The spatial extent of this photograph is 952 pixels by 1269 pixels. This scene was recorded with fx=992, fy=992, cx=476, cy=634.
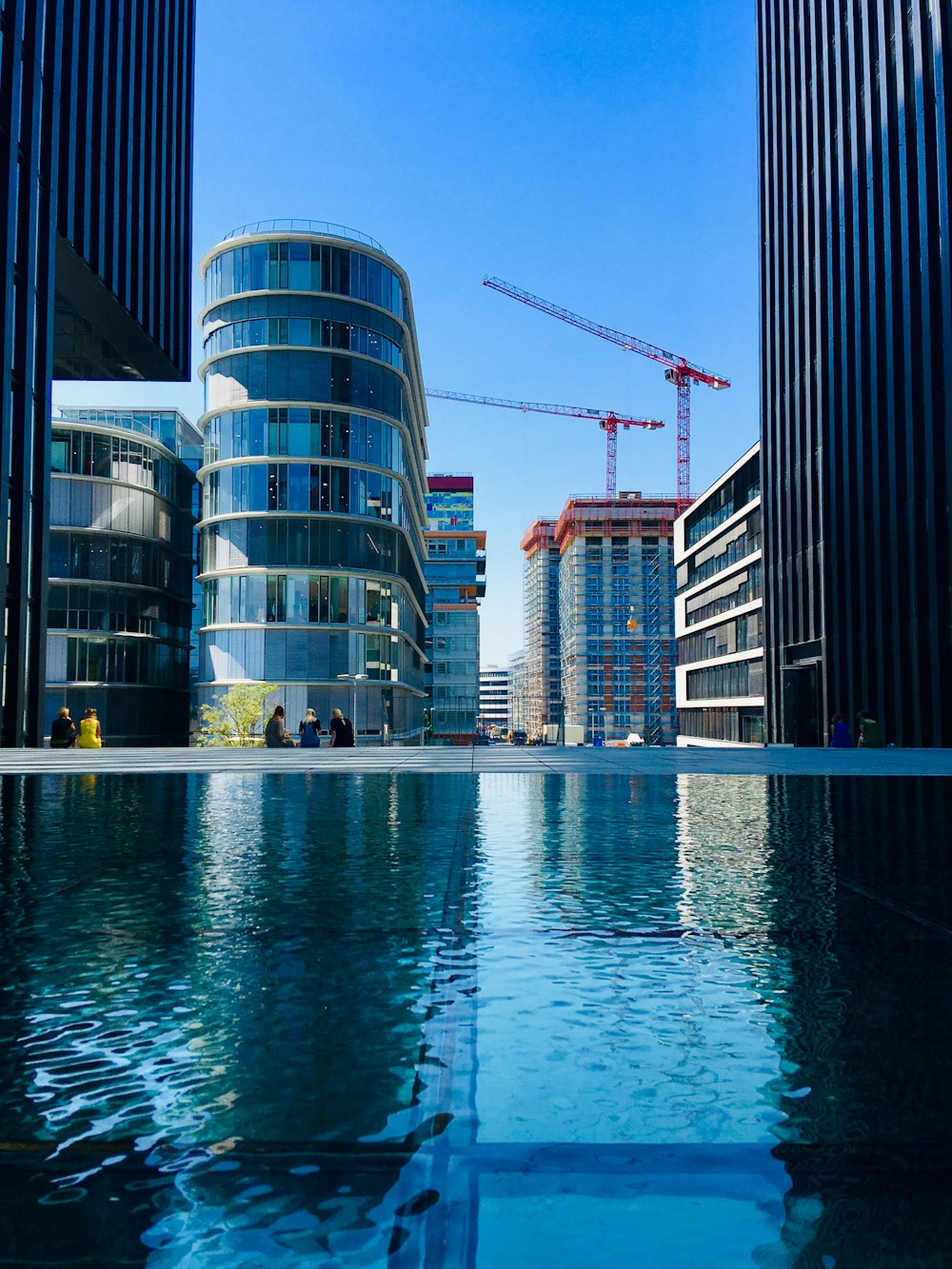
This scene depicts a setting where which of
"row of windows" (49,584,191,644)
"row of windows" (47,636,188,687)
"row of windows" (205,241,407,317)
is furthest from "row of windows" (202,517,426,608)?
"row of windows" (205,241,407,317)

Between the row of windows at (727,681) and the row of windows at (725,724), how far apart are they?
1.08 meters

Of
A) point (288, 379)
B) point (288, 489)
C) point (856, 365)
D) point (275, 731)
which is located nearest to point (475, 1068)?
point (275, 731)

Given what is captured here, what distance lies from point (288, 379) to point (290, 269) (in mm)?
5547

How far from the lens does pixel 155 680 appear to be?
5591 centimetres

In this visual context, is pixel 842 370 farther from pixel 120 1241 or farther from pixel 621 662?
pixel 621 662

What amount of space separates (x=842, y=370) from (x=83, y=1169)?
4005 centimetres

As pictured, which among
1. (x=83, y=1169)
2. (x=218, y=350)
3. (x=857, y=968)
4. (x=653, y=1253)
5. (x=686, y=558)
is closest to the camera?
(x=653, y=1253)

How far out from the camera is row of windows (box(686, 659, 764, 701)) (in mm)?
56719

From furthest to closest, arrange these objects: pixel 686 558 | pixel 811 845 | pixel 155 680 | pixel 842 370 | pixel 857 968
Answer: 1. pixel 686 558
2. pixel 155 680
3. pixel 842 370
4. pixel 811 845
5. pixel 857 968

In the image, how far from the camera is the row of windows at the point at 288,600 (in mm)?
50356

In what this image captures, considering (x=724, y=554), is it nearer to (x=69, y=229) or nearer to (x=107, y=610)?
(x=107, y=610)

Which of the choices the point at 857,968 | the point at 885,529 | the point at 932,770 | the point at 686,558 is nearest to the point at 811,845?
the point at 857,968

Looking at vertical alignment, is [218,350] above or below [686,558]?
above

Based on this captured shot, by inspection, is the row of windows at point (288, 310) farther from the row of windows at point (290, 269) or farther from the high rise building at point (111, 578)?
the high rise building at point (111, 578)
